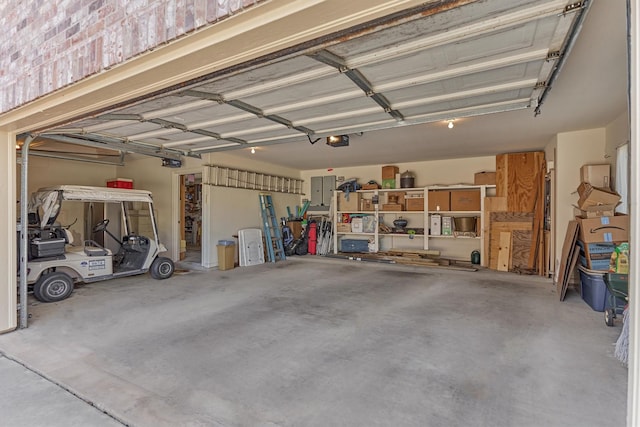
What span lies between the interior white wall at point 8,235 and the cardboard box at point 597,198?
678 cm

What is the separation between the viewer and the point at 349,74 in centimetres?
221

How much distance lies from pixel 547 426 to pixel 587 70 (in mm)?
2897

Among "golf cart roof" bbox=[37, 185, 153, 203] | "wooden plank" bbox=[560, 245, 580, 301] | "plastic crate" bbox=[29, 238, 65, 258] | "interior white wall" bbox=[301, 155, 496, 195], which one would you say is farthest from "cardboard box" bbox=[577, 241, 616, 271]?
"plastic crate" bbox=[29, 238, 65, 258]

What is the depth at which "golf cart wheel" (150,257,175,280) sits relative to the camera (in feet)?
18.5

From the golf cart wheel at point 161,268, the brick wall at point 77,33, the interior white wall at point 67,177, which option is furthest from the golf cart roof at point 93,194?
the brick wall at point 77,33

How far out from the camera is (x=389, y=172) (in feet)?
25.8

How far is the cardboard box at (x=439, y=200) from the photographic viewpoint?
702 cm

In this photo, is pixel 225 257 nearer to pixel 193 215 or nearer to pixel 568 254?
pixel 193 215

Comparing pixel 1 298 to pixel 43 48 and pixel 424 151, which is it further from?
pixel 424 151

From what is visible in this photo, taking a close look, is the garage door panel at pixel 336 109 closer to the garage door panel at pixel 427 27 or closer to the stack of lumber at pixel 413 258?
the garage door panel at pixel 427 27

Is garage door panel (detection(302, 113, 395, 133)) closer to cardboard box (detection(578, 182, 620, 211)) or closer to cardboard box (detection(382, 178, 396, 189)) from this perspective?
cardboard box (detection(578, 182, 620, 211))

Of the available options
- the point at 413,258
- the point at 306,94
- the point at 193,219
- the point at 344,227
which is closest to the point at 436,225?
the point at 413,258

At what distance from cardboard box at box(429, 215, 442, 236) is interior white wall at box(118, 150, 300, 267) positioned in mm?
4101

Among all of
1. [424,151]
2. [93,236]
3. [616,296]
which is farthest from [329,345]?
[93,236]
